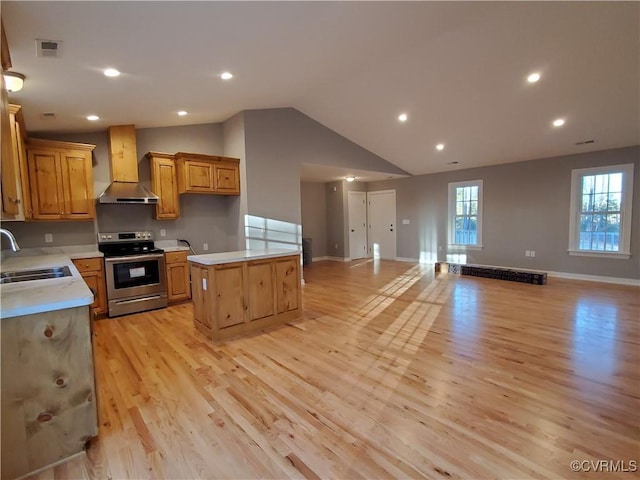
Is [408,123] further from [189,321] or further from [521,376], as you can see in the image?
[189,321]

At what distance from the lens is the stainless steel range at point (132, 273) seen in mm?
4199

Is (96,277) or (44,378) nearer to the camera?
(44,378)

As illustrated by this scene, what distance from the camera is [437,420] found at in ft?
6.52

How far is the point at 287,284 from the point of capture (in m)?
3.86

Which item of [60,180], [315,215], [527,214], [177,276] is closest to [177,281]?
[177,276]

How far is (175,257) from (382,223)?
5940 millimetres

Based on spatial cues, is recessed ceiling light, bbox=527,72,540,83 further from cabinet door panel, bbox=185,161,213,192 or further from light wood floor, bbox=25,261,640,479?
cabinet door panel, bbox=185,161,213,192

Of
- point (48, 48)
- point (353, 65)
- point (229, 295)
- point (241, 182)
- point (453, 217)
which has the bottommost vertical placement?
point (229, 295)

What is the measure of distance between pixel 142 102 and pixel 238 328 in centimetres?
296

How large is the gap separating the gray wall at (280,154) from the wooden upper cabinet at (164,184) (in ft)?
3.78

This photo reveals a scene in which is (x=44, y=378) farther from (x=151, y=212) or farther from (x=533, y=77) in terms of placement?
(x=533, y=77)

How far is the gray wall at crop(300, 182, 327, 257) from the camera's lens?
350 inches

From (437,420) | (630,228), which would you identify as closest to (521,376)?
(437,420)

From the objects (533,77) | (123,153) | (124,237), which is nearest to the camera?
(533,77)
